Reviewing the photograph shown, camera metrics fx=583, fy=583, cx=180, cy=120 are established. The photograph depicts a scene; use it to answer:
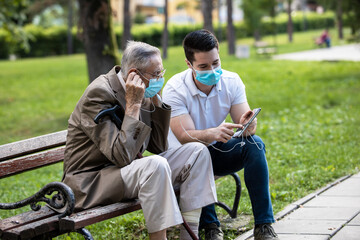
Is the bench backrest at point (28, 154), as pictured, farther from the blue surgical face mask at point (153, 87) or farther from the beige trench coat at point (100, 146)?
the blue surgical face mask at point (153, 87)

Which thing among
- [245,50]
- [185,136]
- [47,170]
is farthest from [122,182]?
[245,50]

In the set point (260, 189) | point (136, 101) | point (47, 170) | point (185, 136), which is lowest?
point (47, 170)

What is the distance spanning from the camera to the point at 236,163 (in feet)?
13.6

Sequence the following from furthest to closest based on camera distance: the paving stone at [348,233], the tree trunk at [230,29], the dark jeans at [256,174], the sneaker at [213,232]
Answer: the tree trunk at [230,29] < the sneaker at [213,232] < the paving stone at [348,233] < the dark jeans at [256,174]

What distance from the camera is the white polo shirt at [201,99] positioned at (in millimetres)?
4254

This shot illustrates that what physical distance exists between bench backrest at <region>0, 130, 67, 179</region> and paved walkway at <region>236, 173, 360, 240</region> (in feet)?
4.93

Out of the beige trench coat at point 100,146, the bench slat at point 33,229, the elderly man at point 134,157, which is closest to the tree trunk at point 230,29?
the elderly man at point 134,157

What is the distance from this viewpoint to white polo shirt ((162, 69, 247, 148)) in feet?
14.0

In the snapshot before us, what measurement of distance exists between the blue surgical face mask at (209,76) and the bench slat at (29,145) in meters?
1.10

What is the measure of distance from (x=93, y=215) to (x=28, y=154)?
0.97m

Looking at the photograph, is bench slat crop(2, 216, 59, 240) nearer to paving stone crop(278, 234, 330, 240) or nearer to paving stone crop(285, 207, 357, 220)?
paving stone crop(278, 234, 330, 240)

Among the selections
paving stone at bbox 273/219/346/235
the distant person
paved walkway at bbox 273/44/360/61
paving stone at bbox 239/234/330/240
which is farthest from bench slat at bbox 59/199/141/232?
the distant person

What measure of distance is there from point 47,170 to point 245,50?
714 inches

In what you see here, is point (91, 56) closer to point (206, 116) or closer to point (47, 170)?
point (47, 170)
